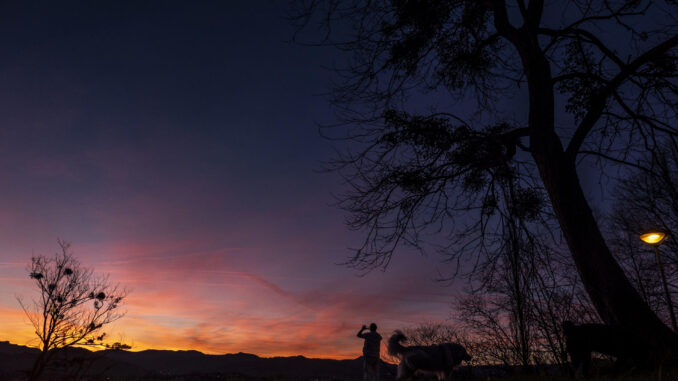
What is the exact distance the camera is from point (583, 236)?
6770mm

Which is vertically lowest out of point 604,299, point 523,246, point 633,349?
point 633,349

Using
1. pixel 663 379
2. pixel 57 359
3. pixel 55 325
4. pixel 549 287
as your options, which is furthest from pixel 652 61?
pixel 55 325

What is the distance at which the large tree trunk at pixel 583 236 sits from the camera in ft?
20.2

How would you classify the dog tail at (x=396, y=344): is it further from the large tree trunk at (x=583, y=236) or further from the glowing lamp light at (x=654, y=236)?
the glowing lamp light at (x=654, y=236)

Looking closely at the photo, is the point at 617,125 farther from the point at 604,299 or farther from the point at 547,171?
the point at 604,299

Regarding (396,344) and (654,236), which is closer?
(396,344)

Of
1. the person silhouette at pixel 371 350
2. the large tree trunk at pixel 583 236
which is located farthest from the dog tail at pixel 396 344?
the large tree trunk at pixel 583 236

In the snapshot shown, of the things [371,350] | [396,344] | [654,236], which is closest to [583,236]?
[396,344]

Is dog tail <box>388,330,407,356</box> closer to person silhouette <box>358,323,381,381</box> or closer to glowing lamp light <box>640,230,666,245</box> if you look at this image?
person silhouette <box>358,323,381,381</box>

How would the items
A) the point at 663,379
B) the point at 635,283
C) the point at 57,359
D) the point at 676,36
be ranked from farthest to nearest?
the point at 635,283
the point at 676,36
the point at 663,379
the point at 57,359

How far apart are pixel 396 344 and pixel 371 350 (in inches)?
110

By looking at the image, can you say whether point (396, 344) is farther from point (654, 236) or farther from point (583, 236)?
point (654, 236)

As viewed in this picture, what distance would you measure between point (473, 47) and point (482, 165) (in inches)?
124

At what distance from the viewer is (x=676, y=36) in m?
7.06
